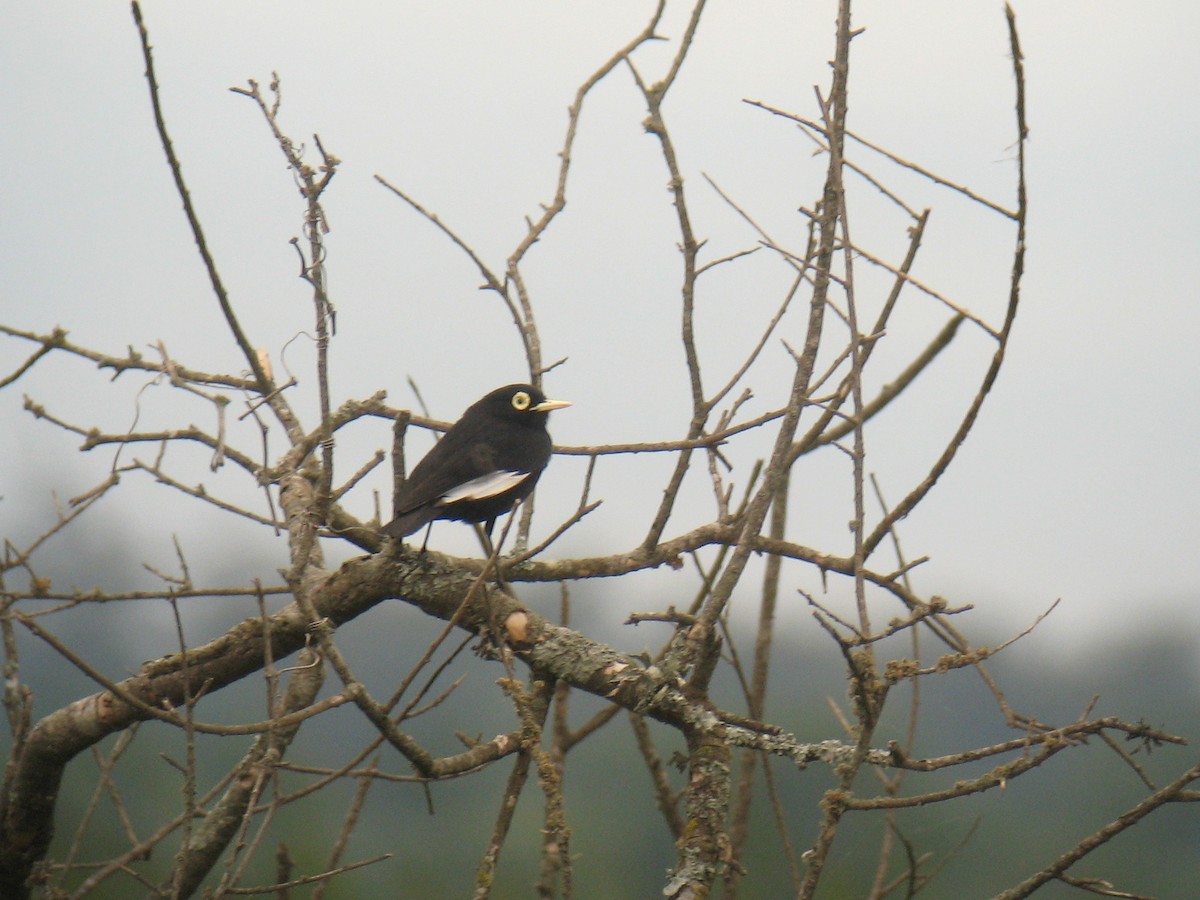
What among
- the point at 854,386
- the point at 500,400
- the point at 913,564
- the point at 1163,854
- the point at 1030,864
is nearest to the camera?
the point at 854,386

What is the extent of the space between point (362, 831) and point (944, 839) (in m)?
5.76

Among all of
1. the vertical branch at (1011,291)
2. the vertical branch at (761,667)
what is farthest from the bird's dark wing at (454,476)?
the vertical branch at (1011,291)

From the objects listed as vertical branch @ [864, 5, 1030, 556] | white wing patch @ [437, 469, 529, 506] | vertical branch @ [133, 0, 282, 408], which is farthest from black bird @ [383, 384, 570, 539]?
vertical branch @ [864, 5, 1030, 556]

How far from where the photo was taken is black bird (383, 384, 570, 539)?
10.8 ft

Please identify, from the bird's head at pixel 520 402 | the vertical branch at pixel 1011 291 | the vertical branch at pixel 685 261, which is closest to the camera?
the vertical branch at pixel 1011 291

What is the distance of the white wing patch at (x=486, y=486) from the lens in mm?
3342

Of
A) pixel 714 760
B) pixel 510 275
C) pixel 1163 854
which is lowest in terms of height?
pixel 1163 854

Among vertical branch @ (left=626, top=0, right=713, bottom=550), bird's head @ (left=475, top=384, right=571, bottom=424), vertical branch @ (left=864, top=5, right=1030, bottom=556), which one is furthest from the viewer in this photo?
bird's head @ (left=475, top=384, right=571, bottom=424)

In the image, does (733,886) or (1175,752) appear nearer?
(733,886)

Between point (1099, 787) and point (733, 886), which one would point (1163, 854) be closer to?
point (1099, 787)

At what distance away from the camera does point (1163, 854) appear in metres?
8.31

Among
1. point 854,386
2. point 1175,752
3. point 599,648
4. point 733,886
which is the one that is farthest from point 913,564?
point 1175,752

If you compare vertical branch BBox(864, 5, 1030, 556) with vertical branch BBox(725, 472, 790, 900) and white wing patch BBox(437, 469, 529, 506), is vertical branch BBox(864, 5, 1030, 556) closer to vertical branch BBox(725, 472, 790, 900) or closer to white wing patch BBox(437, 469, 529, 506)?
vertical branch BBox(725, 472, 790, 900)

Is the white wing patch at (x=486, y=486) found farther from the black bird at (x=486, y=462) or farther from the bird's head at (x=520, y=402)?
the bird's head at (x=520, y=402)
